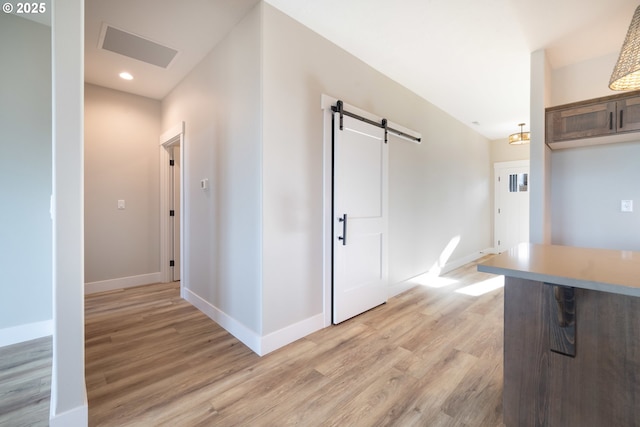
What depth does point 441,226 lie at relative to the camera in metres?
4.59

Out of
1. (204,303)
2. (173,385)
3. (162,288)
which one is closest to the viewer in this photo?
(173,385)

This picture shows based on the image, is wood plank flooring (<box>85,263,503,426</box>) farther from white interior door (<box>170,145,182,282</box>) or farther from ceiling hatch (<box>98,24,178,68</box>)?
ceiling hatch (<box>98,24,178,68</box>)

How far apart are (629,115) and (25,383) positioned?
5078 mm

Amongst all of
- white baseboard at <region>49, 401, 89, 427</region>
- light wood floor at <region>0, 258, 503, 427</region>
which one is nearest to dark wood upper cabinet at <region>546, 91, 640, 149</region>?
light wood floor at <region>0, 258, 503, 427</region>

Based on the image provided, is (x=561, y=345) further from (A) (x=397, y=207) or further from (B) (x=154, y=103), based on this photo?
(B) (x=154, y=103)

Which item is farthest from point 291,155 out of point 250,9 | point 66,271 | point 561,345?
point 561,345

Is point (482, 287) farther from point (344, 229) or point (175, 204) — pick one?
point (175, 204)

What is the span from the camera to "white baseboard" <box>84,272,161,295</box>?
364 cm

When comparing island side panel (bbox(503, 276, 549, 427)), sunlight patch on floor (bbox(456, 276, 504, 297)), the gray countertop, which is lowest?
sunlight patch on floor (bbox(456, 276, 504, 297))

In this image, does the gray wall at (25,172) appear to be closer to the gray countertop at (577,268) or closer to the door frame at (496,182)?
the gray countertop at (577,268)

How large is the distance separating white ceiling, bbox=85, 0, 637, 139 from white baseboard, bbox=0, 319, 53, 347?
2.67 meters

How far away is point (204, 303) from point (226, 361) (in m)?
1.10

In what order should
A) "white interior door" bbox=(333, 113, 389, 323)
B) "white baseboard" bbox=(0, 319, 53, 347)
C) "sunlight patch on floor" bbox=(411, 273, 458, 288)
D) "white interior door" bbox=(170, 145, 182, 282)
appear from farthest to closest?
"white interior door" bbox=(170, 145, 182, 282) < "sunlight patch on floor" bbox=(411, 273, 458, 288) < "white interior door" bbox=(333, 113, 389, 323) < "white baseboard" bbox=(0, 319, 53, 347)

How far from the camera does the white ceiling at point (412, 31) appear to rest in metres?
2.19
